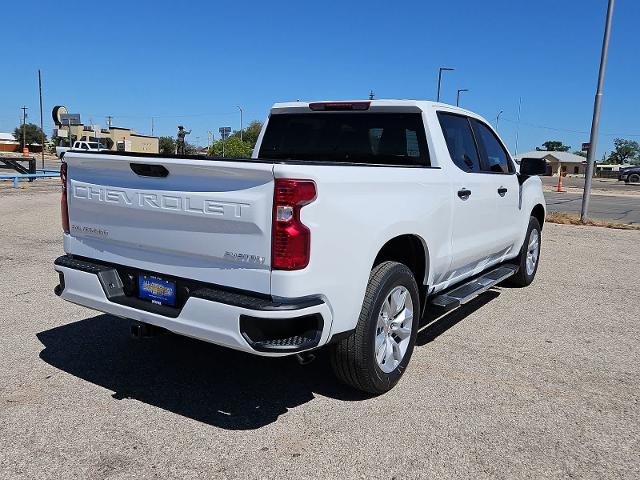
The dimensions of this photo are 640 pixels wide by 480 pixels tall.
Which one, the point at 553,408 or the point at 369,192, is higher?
the point at 369,192

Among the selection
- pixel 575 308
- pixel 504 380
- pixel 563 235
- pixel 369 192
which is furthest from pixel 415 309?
pixel 563 235

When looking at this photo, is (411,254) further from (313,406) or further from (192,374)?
(192,374)

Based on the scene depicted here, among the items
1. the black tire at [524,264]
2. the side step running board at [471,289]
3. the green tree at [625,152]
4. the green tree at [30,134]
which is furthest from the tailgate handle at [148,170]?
the green tree at [625,152]

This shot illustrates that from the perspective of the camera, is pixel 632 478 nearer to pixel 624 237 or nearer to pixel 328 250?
pixel 328 250

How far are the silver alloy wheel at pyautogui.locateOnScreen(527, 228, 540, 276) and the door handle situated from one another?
104 inches

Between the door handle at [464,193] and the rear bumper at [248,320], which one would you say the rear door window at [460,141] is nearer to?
the door handle at [464,193]

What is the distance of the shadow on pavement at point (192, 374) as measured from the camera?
362cm

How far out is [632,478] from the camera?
2.93 metres

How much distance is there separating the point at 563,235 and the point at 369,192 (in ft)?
33.1

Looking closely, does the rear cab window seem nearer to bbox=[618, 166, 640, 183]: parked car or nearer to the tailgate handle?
the tailgate handle

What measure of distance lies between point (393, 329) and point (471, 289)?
135 centimetres

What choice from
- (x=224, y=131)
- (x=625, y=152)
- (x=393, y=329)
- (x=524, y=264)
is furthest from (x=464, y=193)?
(x=625, y=152)

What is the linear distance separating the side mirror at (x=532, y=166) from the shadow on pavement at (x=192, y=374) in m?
2.18

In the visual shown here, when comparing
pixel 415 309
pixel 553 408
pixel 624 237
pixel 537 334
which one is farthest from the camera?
pixel 624 237
